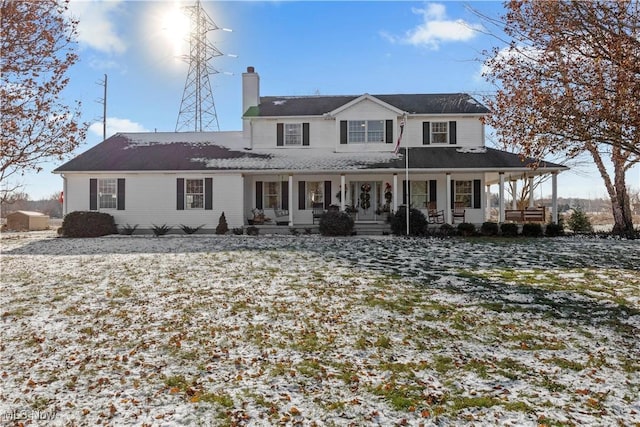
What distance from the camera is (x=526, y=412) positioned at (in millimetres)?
3697

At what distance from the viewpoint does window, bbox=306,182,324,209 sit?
19.5 metres

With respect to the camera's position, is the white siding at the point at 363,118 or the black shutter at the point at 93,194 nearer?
the black shutter at the point at 93,194

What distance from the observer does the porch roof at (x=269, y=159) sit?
57.7ft

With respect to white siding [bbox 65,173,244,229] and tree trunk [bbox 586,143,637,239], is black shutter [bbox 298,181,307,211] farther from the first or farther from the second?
tree trunk [bbox 586,143,637,239]

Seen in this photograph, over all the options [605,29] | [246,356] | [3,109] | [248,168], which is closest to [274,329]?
[246,356]

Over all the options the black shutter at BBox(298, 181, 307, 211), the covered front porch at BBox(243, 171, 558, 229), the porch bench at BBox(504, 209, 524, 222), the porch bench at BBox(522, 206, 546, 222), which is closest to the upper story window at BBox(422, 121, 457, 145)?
the covered front porch at BBox(243, 171, 558, 229)

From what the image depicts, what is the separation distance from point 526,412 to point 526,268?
6.47 meters

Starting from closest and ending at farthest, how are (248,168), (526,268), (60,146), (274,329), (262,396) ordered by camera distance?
(262,396) < (274,329) < (526,268) < (60,146) < (248,168)

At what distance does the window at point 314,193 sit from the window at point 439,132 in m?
6.07

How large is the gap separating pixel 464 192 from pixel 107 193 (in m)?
17.1

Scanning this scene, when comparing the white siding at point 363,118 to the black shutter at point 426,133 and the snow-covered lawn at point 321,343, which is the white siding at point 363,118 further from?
the snow-covered lawn at point 321,343

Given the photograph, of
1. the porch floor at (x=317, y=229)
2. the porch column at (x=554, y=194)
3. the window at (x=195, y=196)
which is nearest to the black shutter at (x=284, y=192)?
the porch floor at (x=317, y=229)

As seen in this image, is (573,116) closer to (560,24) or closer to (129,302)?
(560,24)

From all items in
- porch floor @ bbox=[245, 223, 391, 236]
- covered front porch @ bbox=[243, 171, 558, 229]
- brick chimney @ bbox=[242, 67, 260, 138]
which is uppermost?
brick chimney @ bbox=[242, 67, 260, 138]
